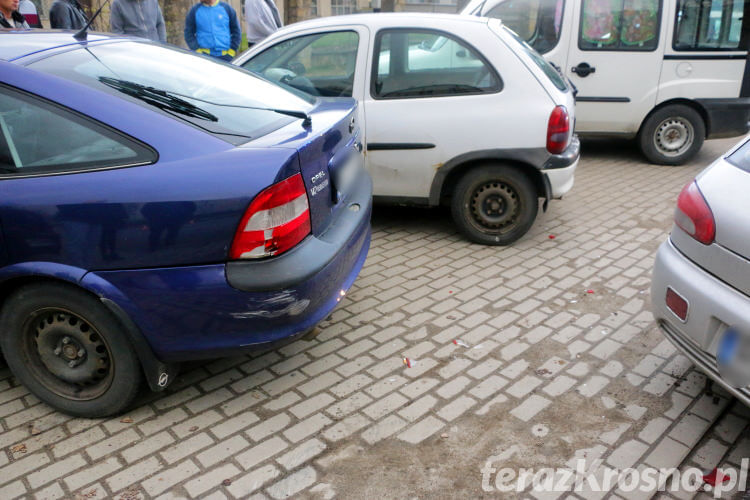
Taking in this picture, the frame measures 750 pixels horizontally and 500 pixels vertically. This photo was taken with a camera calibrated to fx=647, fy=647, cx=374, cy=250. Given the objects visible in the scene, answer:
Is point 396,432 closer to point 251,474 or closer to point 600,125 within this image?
point 251,474

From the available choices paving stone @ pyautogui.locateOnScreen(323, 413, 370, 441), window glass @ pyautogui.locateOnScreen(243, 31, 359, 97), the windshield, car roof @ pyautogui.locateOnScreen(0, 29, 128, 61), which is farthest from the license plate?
window glass @ pyautogui.locateOnScreen(243, 31, 359, 97)

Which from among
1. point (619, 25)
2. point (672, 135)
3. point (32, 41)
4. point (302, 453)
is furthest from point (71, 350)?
point (672, 135)

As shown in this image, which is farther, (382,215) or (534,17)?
(534,17)

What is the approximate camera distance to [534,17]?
766 centimetres

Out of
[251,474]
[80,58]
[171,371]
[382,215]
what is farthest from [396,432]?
[382,215]

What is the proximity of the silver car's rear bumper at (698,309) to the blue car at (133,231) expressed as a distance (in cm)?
160

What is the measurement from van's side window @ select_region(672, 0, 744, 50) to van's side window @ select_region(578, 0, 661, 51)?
275 millimetres

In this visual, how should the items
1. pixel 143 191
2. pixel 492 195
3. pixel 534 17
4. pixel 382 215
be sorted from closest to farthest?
1. pixel 143 191
2. pixel 492 195
3. pixel 382 215
4. pixel 534 17

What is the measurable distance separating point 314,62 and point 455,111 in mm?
1297

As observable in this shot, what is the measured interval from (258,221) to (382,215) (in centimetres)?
342

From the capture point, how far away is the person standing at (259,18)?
859 centimetres

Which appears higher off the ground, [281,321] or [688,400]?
[281,321]

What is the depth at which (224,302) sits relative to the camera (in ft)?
9.16

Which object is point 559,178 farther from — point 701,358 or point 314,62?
point 701,358
